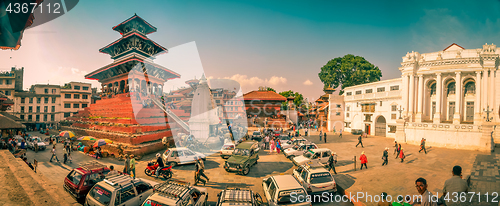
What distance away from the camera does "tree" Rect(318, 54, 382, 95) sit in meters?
51.2

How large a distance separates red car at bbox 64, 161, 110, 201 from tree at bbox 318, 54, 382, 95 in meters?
56.6

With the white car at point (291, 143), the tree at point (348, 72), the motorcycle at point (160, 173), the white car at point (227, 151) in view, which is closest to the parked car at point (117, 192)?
the motorcycle at point (160, 173)

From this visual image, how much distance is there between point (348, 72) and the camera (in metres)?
53.7

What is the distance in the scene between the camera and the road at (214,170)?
10.3 metres

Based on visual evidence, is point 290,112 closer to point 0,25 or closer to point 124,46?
point 124,46

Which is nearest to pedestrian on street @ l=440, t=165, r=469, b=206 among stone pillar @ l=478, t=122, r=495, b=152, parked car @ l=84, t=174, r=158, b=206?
parked car @ l=84, t=174, r=158, b=206

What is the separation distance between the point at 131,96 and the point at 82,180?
48.2ft

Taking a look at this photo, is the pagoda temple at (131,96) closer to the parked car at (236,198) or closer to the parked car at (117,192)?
the parked car at (117,192)

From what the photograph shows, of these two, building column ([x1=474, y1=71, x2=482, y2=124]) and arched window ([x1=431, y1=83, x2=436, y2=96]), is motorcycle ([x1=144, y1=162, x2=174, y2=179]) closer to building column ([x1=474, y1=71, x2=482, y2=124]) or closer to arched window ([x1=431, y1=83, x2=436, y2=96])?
building column ([x1=474, y1=71, x2=482, y2=124])

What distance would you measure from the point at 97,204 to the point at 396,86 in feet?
134

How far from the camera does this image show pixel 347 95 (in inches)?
1678

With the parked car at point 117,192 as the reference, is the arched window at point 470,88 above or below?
above

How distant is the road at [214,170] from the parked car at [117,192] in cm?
281

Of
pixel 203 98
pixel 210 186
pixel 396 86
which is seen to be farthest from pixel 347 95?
pixel 210 186
